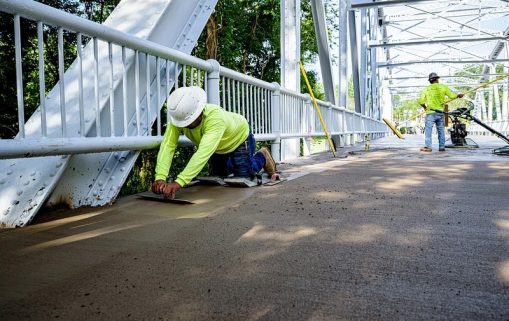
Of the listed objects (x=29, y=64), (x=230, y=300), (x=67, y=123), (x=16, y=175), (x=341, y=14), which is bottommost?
(x=230, y=300)

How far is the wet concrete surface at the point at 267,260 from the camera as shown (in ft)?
5.01

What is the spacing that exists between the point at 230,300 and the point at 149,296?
319 mm

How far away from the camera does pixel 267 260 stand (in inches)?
79.1

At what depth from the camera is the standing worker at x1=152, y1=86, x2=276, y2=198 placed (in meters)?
3.55

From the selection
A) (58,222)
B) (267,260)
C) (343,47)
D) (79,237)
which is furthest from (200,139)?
(343,47)

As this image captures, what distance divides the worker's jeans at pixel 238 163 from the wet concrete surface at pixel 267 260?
1.07 meters

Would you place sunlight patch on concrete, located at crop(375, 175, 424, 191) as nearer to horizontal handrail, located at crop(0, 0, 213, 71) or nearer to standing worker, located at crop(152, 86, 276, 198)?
standing worker, located at crop(152, 86, 276, 198)

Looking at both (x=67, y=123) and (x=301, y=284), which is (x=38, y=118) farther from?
(x=301, y=284)

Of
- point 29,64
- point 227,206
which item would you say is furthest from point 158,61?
point 29,64

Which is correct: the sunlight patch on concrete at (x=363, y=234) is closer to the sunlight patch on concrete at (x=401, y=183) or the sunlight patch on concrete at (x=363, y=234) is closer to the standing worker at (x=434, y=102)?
the sunlight patch on concrete at (x=401, y=183)

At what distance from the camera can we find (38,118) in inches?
115

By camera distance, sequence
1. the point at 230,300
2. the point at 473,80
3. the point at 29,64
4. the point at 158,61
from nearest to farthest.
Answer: the point at 230,300
the point at 158,61
the point at 29,64
the point at 473,80

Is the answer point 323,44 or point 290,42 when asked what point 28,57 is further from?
point 323,44

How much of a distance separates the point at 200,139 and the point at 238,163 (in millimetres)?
679
